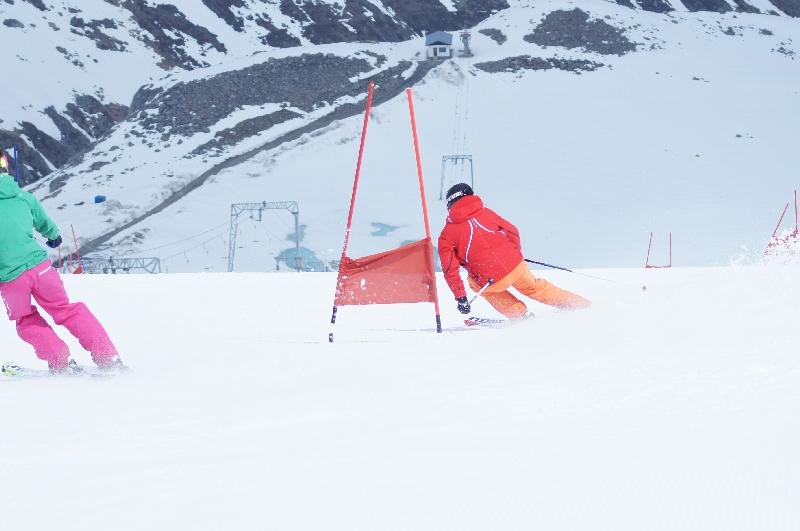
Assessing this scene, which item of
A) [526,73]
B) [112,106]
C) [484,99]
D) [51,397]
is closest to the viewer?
[51,397]

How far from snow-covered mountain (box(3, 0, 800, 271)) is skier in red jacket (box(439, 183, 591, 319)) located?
72.6ft

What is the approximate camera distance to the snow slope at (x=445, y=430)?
7.64 ft

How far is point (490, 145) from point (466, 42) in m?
15.3

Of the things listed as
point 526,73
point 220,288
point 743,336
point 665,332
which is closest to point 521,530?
point 743,336

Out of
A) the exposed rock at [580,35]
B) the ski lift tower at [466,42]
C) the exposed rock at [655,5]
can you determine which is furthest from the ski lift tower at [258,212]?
the exposed rock at [655,5]

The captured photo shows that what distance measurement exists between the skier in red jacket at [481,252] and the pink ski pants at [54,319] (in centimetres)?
274

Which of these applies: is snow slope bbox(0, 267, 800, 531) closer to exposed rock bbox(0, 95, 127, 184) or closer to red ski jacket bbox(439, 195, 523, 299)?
red ski jacket bbox(439, 195, 523, 299)

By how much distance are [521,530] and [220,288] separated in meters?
9.66

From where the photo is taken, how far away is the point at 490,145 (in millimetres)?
41156

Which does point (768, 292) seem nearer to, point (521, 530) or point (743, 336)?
point (743, 336)

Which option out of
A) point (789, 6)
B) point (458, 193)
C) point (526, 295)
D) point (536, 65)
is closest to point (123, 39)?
point (536, 65)

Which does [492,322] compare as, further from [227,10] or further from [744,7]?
[744,7]

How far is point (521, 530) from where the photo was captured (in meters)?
2.16

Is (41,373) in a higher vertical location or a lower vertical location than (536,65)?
lower
